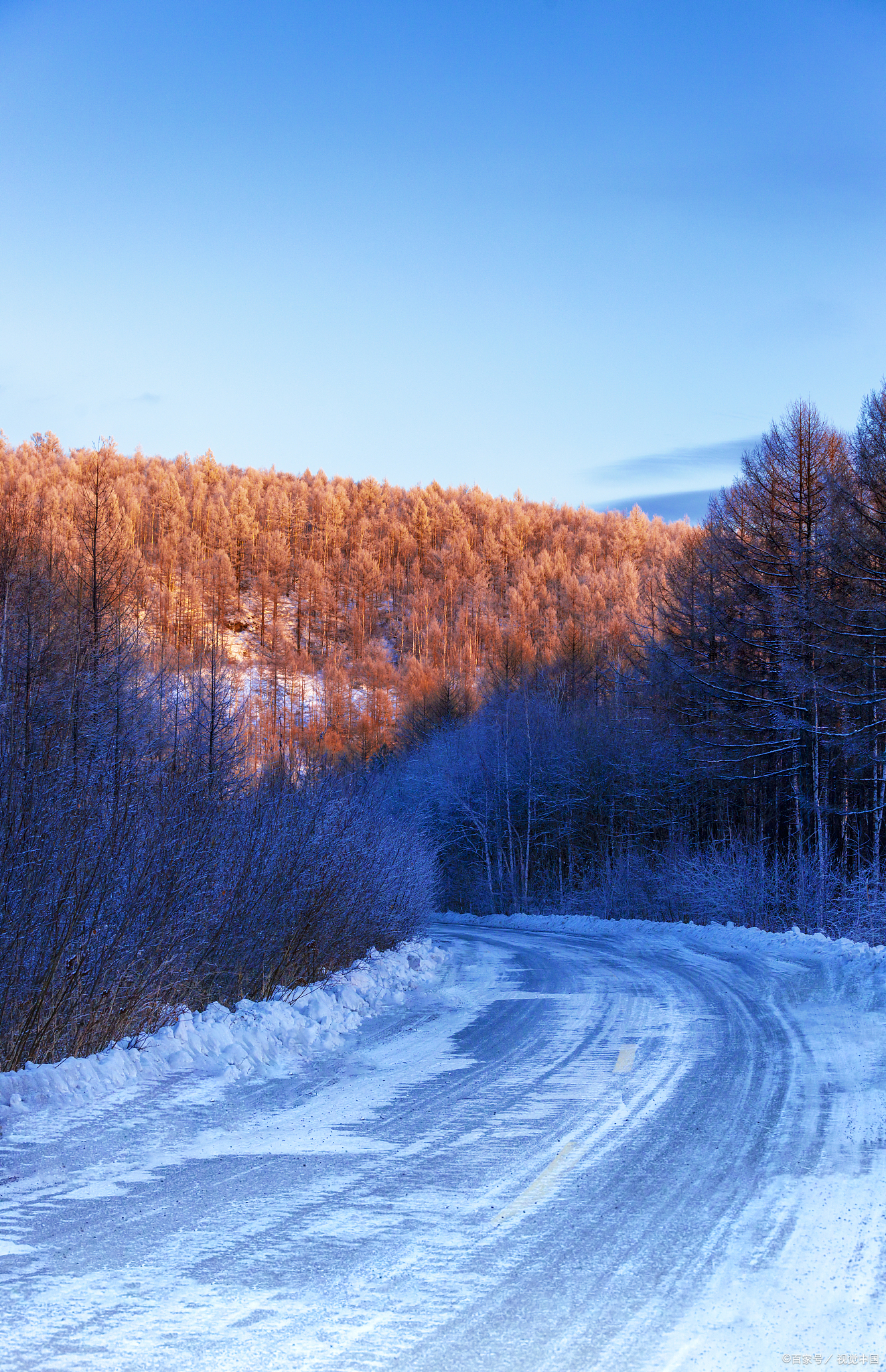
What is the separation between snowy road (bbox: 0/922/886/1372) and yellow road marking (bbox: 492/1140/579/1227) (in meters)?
0.02

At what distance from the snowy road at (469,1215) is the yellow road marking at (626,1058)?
72 millimetres

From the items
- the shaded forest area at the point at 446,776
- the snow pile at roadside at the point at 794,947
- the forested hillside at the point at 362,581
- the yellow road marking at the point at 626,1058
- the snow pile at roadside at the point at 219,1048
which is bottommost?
the snow pile at roadside at the point at 794,947

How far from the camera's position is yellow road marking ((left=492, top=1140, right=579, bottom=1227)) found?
17.1 feet

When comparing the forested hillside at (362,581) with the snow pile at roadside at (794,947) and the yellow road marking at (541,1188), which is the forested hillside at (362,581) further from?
the yellow road marking at (541,1188)

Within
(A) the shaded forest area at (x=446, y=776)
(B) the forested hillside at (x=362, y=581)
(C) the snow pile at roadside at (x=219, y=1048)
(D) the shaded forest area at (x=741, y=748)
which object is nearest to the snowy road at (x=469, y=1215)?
(C) the snow pile at roadside at (x=219, y=1048)

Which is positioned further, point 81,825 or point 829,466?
point 829,466

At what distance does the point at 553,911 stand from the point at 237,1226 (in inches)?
1398

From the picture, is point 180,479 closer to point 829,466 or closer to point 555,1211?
point 829,466

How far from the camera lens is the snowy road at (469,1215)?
12.6 feet

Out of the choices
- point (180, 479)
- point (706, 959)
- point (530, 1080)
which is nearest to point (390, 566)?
point (180, 479)

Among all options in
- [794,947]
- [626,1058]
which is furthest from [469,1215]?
[794,947]

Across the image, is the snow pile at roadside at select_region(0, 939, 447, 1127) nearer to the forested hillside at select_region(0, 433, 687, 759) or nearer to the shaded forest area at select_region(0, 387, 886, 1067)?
the shaded forest area at select_region(0, 387, 886, 1067)

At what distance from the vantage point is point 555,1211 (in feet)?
17.1

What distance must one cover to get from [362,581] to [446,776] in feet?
286
